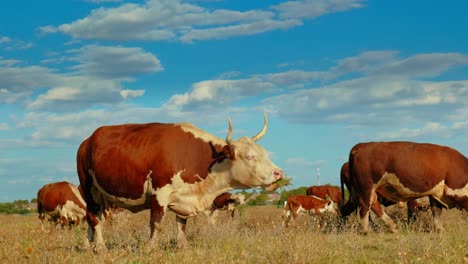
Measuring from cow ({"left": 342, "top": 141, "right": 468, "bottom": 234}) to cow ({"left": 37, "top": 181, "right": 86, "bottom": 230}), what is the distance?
35.1ft

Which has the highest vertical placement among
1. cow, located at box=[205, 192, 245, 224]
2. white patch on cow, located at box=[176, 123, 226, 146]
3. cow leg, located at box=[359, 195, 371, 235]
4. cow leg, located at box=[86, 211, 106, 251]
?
white patch on cow, located at box=[176, 123, 226, 146]

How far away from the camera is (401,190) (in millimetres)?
14531

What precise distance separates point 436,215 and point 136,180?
811 cm

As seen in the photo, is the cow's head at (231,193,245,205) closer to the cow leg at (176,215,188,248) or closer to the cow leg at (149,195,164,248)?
the cow leg at (176,215,188,248)

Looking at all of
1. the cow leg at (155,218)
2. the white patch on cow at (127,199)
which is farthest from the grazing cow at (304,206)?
the cow leg at (155,218)

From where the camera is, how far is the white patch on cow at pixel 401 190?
14469 millimetres

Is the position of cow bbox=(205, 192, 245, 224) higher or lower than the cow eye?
lower

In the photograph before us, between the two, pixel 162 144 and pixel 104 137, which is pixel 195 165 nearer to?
pixel 162 144

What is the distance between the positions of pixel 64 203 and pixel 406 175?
12.4 meters

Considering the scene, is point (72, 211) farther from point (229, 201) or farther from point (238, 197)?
point (238, 197)

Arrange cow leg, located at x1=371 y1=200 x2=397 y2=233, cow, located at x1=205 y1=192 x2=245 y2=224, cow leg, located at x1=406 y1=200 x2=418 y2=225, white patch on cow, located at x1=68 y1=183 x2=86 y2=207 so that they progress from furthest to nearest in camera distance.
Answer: cow, located at x1=205 y1=192 x2=245 y2=224 → white patch on cow, located at x1=68 y1=183 x2=86 y2=207 → cow leg, located at x1=406 y1=200 x2=418 y2=225 → cow leg, located at x1=371 y1=200 x2=397 y2=233

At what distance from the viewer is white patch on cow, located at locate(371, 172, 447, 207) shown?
47.5 ft

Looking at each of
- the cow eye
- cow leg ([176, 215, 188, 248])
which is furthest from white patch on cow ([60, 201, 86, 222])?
the cow eye

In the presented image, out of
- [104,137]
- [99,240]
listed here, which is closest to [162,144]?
[104,137]
